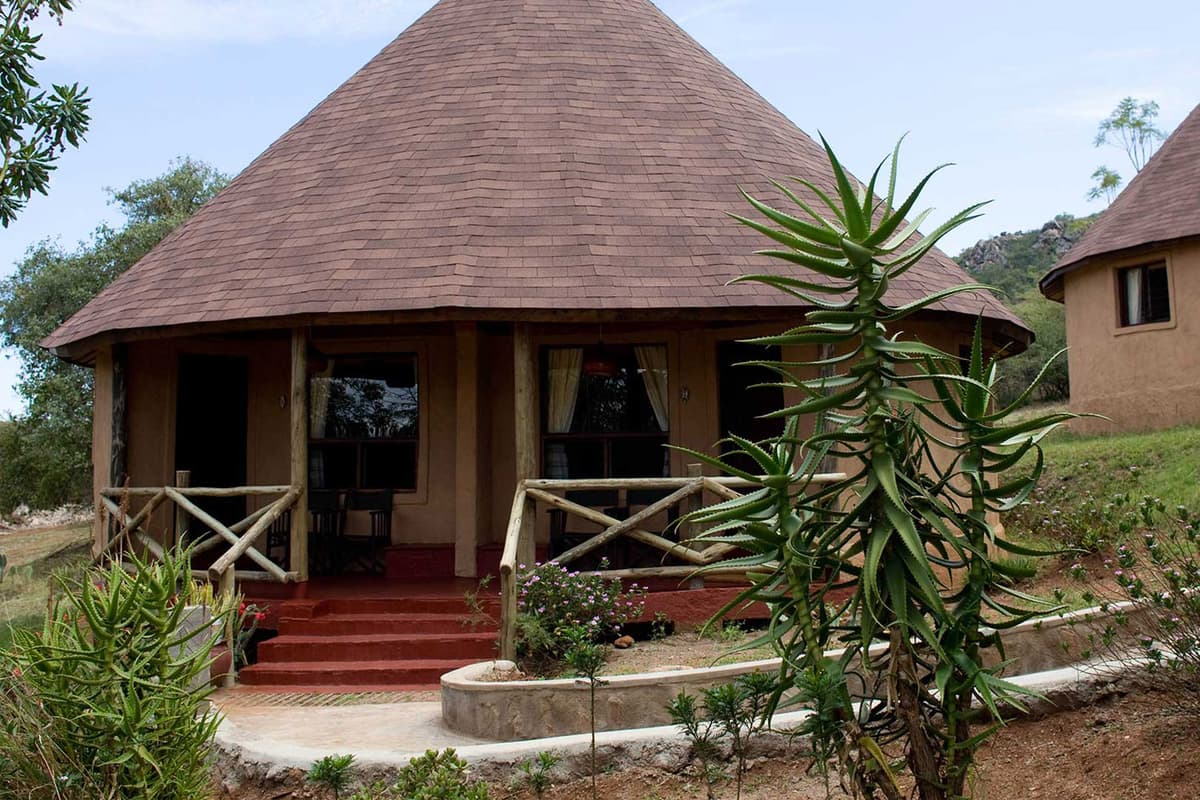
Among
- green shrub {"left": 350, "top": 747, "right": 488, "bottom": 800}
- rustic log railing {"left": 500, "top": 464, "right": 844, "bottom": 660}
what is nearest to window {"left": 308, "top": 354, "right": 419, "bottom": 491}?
rustic log railing {"left": 500, "top": 464, "right": 844, "bottom": 660}

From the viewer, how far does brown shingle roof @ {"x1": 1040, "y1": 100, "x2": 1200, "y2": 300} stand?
18.1 meters

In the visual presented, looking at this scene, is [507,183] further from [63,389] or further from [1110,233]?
[63,389]

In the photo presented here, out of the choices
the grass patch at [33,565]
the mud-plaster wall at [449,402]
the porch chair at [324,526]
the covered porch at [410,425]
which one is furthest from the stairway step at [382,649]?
the mud-plaster wall at [449,402]

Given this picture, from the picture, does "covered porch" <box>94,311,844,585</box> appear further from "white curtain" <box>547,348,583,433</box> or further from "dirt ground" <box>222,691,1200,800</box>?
"dirt ground" <box>222,691,1200,800</box>

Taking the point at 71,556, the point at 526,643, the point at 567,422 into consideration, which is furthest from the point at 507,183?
the point at 71,556

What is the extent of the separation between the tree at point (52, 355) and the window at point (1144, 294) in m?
19.9

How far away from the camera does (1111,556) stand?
10.2 metres

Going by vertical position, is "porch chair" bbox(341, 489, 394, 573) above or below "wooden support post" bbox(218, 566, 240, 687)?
above

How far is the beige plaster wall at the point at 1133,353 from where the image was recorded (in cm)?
1795

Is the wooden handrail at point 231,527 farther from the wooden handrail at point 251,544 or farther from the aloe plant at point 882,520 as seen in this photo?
the aloe plant at point 882,520

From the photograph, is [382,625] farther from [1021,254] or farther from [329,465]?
[1021,254]

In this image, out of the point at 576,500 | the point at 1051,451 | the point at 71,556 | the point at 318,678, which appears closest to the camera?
the point at 318,678

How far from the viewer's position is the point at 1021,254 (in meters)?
54.2

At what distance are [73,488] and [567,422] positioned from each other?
1710 centimetres
